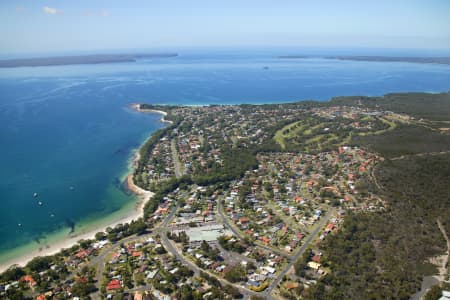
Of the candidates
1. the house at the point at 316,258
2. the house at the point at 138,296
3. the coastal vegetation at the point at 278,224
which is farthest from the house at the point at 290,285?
the house at the point at 138,296

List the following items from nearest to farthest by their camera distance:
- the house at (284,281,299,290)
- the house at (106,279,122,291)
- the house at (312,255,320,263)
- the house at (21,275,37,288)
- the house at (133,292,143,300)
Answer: the house at (133,292,143,300) < the house at (284,281,299,290) < the house at (106,279,122,291) < the house at (21,275,37,288) < the house at (312,255,320,263)

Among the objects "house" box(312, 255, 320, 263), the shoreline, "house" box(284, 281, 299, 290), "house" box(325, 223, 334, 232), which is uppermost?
"house" box(325, 223, 334, 232)

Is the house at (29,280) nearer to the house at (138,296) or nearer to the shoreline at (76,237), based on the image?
the shoreline at (76,237)

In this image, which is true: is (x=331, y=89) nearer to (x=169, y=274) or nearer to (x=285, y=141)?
(x=285, y=141)

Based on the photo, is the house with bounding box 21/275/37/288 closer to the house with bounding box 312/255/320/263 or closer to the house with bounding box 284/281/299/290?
the house with bounding box 284/281/299/290

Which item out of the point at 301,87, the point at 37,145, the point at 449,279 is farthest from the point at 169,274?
the point at 301,87

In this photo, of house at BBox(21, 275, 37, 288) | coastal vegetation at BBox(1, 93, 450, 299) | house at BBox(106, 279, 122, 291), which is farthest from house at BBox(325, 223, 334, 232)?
house at BBox(21, 275, 37, 288)

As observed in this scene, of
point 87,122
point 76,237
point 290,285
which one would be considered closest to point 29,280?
point 76,237

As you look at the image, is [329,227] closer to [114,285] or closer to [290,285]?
[290,285]

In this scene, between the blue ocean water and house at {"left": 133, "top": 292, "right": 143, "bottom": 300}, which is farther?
the blue ocean water
